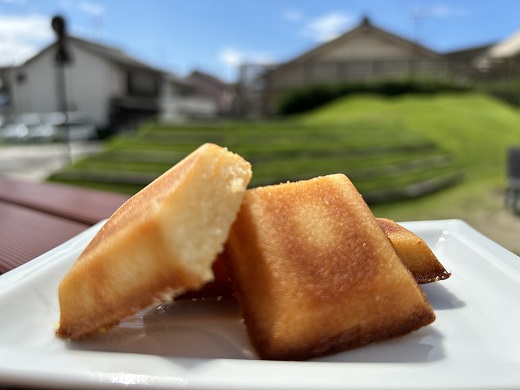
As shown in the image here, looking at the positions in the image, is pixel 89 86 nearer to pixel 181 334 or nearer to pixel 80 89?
pixel 80 89

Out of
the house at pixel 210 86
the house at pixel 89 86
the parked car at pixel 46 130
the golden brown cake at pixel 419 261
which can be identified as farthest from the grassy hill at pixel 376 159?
the house at pixel 210 86

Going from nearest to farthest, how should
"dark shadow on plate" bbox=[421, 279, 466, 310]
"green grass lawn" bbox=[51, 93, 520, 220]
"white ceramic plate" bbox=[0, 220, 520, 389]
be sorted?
"white ceramic plate" bbox=[0, 220, 520, 389], "dark shadow on plate" bbox=[421, 279, 466, 310], "green grass lawn" bbox=[51, 93, 520, 220]

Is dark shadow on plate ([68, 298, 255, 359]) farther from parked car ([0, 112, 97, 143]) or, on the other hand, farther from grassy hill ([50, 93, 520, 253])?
parked car ([0, 112, 97, 143])

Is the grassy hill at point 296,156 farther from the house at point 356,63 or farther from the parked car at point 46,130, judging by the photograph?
the parked car at point 46,130

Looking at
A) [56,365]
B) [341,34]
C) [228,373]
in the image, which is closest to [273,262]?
[228,373]

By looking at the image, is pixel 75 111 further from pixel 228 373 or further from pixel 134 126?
pixel 228 373

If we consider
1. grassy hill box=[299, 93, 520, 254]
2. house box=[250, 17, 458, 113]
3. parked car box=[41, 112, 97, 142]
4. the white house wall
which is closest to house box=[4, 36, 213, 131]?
the white house wall

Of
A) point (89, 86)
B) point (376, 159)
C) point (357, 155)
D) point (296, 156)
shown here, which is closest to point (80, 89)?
point (89, 86)
